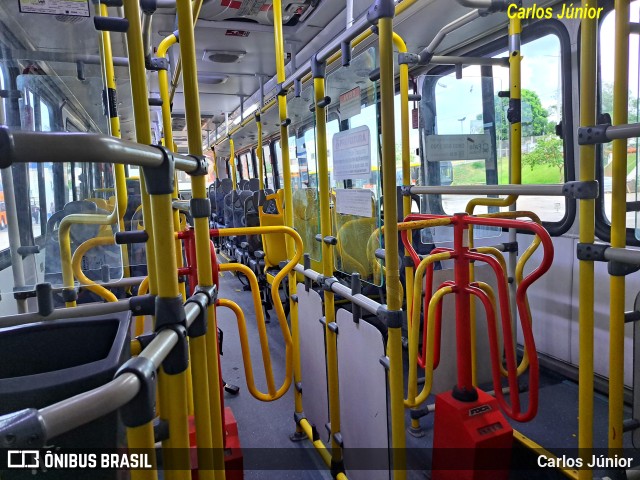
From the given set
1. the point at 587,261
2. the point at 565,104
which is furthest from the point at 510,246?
the point at 587,261

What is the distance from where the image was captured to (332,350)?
1940 mm

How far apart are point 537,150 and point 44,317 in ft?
10.8

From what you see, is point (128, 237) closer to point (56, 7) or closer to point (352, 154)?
point (56, 7)

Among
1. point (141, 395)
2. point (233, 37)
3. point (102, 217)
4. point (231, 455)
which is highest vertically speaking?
point (233, 37)

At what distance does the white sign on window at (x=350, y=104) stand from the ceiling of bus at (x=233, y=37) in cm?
33

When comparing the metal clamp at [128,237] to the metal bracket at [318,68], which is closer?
the metal clamp at [128,237]

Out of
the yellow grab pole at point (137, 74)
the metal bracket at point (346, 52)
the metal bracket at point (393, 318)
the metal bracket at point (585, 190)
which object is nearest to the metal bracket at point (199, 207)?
the yellow grab pole at point (137, 74)

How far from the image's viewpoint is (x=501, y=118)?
299 centimetres

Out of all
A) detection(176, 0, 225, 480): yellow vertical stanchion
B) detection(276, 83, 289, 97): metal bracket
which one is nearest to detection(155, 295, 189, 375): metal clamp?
detection(176, 0, 225, 480): yellow vertical stanchion

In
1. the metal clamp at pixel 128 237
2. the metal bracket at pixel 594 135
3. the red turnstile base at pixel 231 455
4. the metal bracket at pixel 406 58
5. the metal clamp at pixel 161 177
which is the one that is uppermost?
the metal bracket at pixel 406 58

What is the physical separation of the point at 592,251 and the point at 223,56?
174 inches

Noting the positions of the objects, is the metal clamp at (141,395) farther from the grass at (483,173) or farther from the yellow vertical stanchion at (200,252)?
the grass at (483,173)

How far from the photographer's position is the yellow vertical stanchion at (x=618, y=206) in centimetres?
136

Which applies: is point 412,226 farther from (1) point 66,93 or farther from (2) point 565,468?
(1) point 66,93
